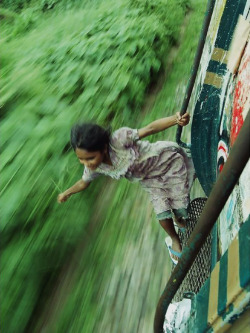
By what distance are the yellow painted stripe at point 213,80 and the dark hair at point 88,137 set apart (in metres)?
0.80

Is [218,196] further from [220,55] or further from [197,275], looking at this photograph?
A: [197,275]

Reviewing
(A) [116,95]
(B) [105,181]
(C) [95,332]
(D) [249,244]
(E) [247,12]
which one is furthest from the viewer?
(A) [116,95]

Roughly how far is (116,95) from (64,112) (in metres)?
0.80

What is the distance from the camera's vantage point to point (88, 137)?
5.63 feet

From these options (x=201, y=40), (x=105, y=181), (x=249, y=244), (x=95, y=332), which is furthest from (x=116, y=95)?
(x=249, y=244)

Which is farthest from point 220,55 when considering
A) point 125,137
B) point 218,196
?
point 218,196

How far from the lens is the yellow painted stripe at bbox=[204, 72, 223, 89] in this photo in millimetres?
2010

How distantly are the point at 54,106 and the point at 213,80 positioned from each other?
217cm

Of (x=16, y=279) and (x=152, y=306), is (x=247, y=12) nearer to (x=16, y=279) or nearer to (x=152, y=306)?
(x=152, y=306)

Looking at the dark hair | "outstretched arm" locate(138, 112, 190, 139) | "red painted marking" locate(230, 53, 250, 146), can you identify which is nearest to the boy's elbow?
"outstretched arm" locate(138, 112, 190, 139)

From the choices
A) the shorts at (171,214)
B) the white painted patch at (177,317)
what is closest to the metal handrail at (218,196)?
the white painted patch at (177,317)

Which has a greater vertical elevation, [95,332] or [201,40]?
[201,40]

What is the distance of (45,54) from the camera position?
15.4 feet

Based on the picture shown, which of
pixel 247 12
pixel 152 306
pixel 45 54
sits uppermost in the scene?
pixel 247 12
